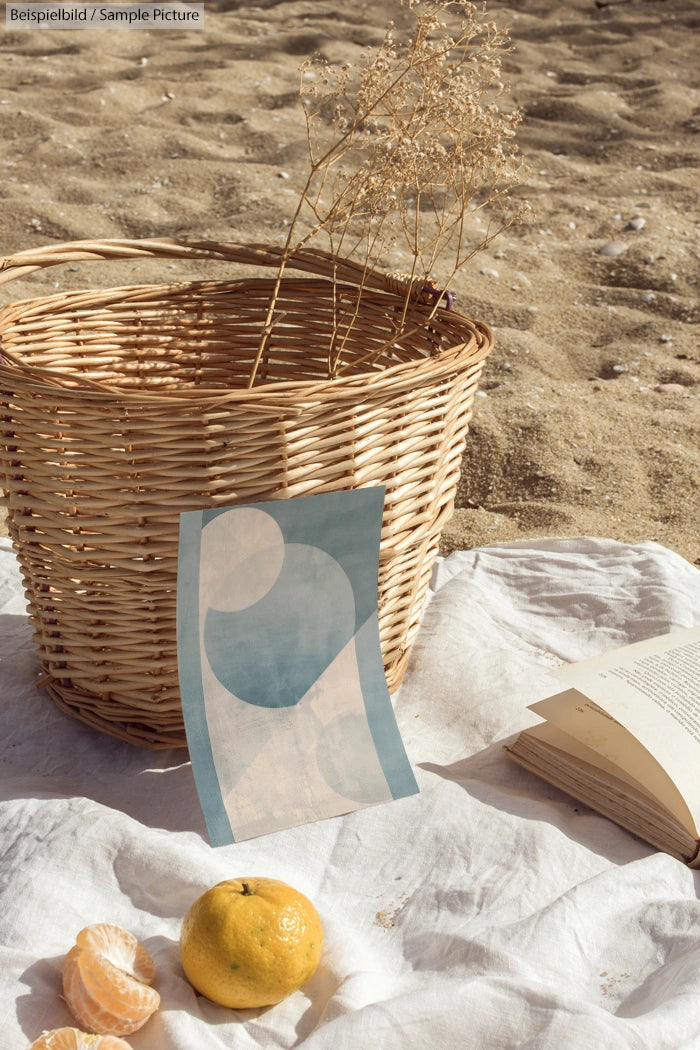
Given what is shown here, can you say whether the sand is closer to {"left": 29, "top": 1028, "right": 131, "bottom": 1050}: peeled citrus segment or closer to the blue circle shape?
the blue circle shape

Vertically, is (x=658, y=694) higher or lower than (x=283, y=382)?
lower

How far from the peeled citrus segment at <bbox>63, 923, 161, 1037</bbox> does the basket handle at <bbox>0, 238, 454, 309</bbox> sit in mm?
748

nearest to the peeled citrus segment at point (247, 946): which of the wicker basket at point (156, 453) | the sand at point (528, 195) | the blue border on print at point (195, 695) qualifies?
the blue border on print at point (195, 695)

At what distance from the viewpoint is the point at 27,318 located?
1.34 m

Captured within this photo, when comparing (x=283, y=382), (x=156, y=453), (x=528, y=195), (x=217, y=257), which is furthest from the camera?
(x=528, y=195)

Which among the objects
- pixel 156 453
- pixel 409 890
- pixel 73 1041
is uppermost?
pixel 156 453

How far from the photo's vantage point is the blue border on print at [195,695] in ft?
3.35

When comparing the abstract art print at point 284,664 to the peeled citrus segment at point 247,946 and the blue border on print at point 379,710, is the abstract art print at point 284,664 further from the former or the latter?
the peeled citrus segment at point 247,946

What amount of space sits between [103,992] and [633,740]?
0.60m

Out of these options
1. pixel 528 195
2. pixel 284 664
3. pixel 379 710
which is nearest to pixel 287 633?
pixel 284 664

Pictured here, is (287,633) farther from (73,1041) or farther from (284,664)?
(73,1041)

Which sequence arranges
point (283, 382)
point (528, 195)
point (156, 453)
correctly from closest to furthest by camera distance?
point (156, 453) → point (283, 382) → point (528, 195)

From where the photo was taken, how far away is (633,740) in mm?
1106

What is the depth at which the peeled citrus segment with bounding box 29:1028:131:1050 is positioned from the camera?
0.74 m
